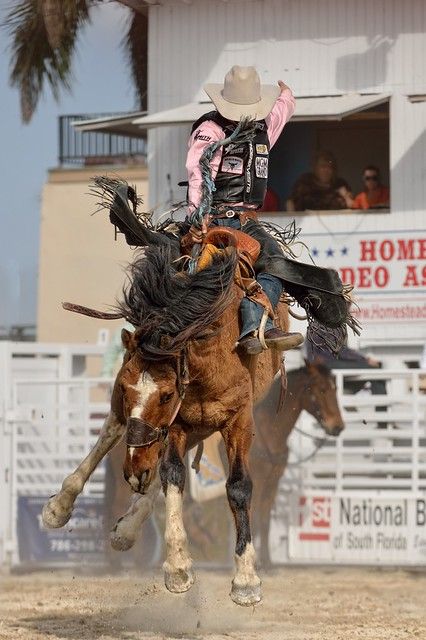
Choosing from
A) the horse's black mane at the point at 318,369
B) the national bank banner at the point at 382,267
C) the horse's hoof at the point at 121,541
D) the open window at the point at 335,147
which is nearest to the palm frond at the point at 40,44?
the open window at the point at 335,147

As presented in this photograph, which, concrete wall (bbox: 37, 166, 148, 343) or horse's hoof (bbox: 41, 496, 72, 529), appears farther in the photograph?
concrete wall (bbox: 37, 166, 148, 343)

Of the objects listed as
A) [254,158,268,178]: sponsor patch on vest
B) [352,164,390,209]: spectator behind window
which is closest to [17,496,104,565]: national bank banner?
[352,164,390,209]: spectator behind window

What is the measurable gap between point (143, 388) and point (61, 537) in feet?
20.6

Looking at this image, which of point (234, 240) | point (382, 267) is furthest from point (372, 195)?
point (234, 240)

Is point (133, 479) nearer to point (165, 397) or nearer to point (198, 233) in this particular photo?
point (165, 397)

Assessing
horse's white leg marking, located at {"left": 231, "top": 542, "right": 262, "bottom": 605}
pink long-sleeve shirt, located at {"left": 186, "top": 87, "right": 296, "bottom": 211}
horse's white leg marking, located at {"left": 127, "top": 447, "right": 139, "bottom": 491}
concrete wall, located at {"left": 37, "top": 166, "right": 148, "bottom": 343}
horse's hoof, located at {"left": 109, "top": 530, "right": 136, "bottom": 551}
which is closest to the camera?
horse's white leg marking, located at {"left": 127, "top": 447, "right": 139, "bottom": 491}

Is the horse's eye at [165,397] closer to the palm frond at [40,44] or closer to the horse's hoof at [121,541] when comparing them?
the horse's hoof at [121,541]

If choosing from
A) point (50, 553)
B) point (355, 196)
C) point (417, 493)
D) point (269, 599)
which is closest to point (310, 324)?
point (269, 599)

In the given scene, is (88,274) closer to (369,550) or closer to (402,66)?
(402,66)

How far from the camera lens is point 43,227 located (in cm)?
2762

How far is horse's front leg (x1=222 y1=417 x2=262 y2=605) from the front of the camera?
6.39 m

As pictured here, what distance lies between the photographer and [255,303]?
6.89m

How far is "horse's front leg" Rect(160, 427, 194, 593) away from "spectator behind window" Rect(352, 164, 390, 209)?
803 centimetres

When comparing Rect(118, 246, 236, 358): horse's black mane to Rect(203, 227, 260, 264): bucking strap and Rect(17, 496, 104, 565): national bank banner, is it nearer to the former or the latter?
Rect(203, 227, 260, 264): bucking strap
